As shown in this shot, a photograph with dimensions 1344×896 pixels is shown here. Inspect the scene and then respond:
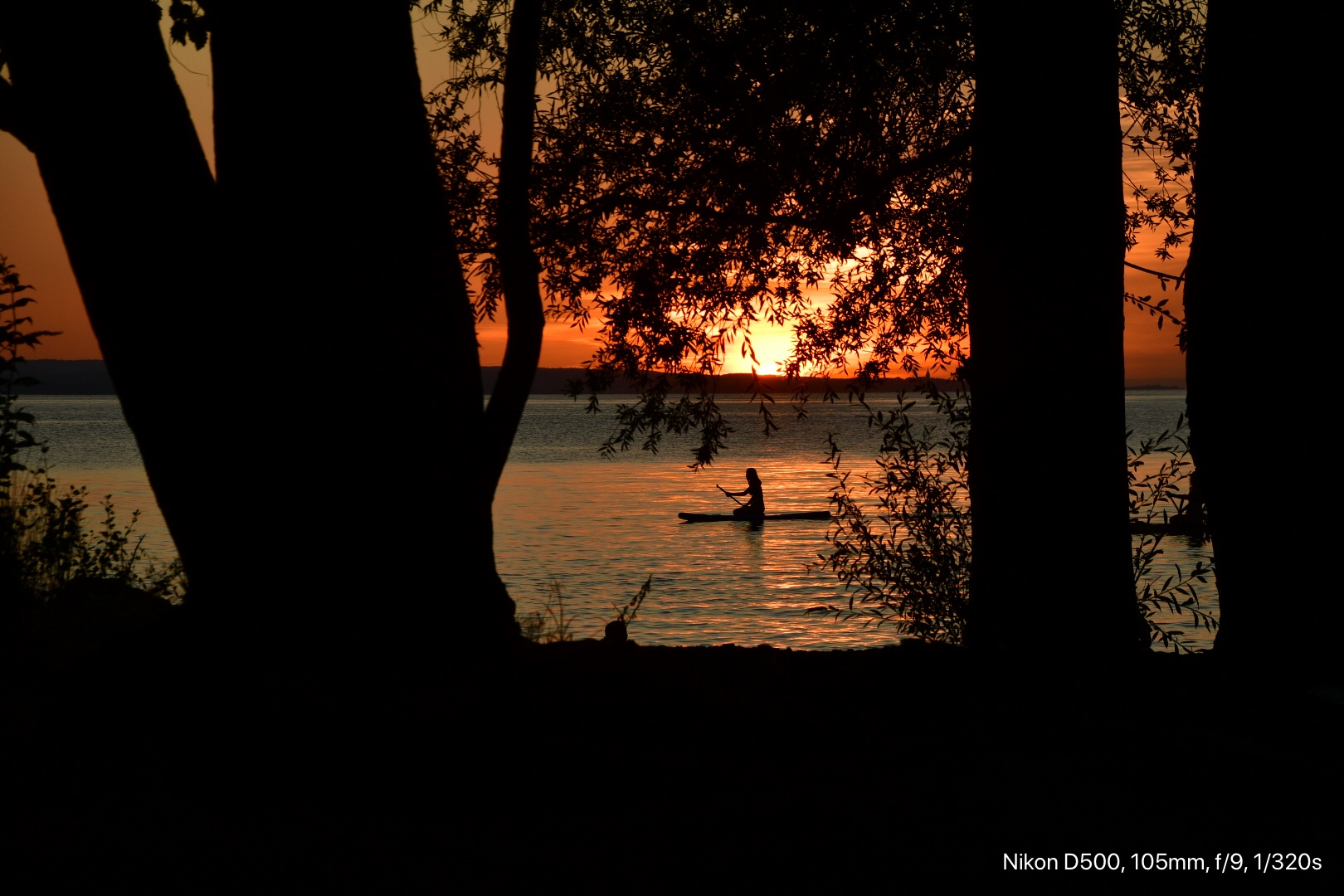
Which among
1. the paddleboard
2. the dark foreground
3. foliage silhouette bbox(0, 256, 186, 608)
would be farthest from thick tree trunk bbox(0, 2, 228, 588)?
the paddleboard

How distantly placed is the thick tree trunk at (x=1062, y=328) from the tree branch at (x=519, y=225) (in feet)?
8.97

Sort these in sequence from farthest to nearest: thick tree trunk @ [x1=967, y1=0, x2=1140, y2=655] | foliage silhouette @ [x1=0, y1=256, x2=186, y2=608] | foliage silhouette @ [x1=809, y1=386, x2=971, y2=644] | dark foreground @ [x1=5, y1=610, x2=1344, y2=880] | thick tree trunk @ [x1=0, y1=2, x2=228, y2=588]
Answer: foliage silhouette @ [x1=809, y1=386, x2=971, y2=644] < foliage silhouette @ [x1=0, y1=256, x2=186, y2=608] < thick tree trunk @ [x1=967, y1=0, x2=1140, y2=655] < thick tree trunk @ [x1=0, y1=2, x2=228, y2=588] < dark foreground @ [x1=5, y1=610, x2=1344, y2=880]

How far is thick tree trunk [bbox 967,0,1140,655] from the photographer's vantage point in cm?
584

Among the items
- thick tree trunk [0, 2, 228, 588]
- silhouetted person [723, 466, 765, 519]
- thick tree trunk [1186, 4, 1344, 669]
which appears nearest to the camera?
thick tree trunk [0, 2, 228, 588]

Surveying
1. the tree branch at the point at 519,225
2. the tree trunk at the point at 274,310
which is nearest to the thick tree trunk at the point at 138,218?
the tree trunk at the point at 274,310

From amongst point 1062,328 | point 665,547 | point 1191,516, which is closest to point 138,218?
point 1062,328

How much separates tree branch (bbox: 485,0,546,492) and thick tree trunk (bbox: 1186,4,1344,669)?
3.77 meters

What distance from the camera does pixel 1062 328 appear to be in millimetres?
5855

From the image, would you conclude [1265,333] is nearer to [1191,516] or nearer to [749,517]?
[1191,516]

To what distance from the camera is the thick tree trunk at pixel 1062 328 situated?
584 centimetres

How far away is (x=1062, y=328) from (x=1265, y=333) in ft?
3.37

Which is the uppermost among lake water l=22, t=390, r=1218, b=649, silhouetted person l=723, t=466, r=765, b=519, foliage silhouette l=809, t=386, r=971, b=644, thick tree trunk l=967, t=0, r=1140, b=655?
thick tree trunk l=967, t=0, r=1140, b=655

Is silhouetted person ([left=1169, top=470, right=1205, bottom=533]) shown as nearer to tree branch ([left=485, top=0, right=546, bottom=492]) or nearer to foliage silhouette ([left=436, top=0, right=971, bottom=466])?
foliage silhouette ([left=436, top=0, right=971, bottom=466])

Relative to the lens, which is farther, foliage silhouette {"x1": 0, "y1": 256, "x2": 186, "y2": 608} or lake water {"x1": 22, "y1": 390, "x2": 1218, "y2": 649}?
lake water {"x1": 22, "y1": 390, "x2": 1218, "y2": 649}
